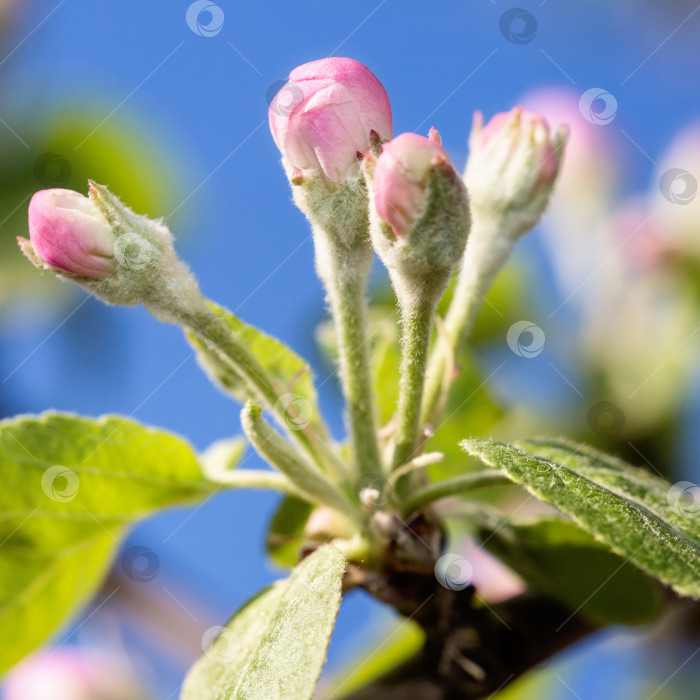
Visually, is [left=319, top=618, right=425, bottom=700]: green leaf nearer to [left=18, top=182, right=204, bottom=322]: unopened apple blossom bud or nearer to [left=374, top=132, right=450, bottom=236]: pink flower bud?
[left=18, top=182, right=204, bottom=322]: unopened apple blossom bud

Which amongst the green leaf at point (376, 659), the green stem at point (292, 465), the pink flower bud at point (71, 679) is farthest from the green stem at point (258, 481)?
the pink flower bud at point (71, 679)

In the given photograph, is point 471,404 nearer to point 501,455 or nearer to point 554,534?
point 554,534

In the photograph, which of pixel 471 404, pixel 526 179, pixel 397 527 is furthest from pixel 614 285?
pixel 397 527

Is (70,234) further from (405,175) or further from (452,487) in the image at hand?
(452,487)

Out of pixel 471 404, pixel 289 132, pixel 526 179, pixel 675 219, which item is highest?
pixel 675 219

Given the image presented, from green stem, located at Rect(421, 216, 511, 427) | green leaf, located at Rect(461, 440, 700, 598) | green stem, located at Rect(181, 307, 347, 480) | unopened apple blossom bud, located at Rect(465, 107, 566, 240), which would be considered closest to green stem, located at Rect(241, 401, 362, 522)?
green stem, located at Rect(181, 307, 347, 480)

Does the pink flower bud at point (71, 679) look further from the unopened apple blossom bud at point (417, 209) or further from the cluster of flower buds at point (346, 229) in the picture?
the unopened apple blossom bud at point (417, 209)

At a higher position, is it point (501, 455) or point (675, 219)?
point (675, 219)
